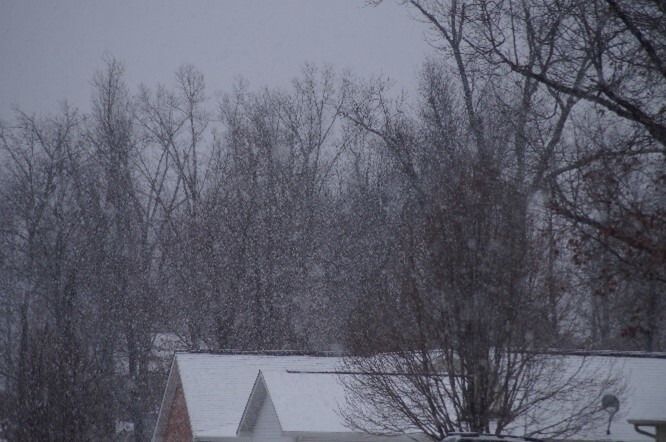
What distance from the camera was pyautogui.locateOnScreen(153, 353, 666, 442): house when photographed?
2269cm

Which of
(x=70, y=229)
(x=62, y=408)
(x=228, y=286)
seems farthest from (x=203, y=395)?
(x=70, y=229)

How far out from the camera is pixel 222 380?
29.2 metres

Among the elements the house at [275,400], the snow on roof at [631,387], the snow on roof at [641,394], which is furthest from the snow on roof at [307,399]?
the snow on roof at [641,394]

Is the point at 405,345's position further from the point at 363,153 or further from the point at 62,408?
the point at 363,153

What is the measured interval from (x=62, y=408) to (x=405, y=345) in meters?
9.19

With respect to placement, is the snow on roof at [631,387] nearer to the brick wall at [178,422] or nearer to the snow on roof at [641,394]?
the snow on roof at [641,394]

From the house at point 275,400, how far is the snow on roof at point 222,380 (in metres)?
0.03

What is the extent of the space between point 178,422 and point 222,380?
2120 millimetres

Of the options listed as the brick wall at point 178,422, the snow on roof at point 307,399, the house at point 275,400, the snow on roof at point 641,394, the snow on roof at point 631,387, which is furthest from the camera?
the brick wall at point 178,422

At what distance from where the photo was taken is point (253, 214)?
47.1 metres

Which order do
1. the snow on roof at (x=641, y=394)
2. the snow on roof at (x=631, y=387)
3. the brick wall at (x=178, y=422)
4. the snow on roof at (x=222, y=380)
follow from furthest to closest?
the brick wall at (x=178, y=422) → the snow on roof at (x=222, y=380) → the snow on roof at (x=641, y=394) → the snow on roof at (x=631, y=387)

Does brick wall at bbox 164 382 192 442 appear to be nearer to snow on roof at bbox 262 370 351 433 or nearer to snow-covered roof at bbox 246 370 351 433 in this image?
snow-covered roof at bbox 246 370 351 433

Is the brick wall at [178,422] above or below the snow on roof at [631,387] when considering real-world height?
below

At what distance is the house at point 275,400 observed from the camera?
74.4 ft
